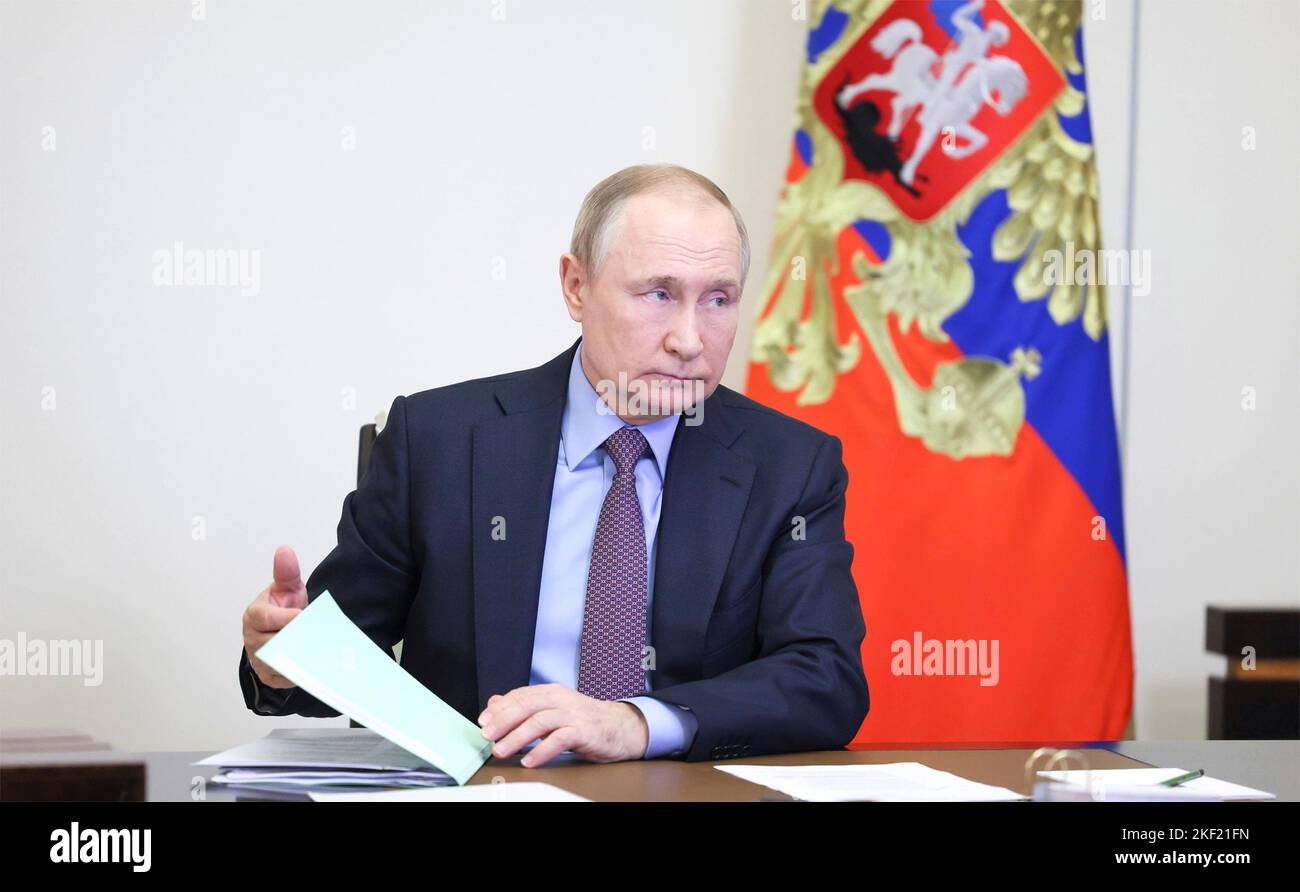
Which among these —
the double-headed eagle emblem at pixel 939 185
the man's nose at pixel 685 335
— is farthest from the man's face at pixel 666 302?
the double-headed eagle emblem at pixel 939 185

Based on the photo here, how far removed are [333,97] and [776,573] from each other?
7.79ft

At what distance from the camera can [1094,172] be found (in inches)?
135

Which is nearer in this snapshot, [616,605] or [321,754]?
[321,754]

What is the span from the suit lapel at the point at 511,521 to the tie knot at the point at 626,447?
9 cm

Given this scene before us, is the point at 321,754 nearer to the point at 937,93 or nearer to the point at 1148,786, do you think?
the point at 1148,786

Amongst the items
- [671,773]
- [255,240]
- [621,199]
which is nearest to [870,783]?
[671,773]

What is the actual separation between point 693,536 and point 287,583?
595mm

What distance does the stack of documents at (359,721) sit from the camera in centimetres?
134

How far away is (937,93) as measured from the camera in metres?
3.40

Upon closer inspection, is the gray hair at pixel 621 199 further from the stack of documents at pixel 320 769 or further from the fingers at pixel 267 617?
the stack of documents at pixel 320 769

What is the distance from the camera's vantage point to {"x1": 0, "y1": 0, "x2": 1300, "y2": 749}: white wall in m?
3.65

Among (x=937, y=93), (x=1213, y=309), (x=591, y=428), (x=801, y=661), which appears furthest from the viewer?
(x=1213, y=309)

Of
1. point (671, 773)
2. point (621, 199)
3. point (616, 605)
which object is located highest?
point (621, 199)
